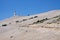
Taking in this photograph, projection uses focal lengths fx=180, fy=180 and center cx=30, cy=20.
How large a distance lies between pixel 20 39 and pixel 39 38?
245 cm

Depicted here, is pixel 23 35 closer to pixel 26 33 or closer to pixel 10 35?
pixel 26 33

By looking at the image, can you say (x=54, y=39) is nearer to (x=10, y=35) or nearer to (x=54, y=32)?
(x=54, y=32)

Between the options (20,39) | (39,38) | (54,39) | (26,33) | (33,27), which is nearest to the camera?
(54,39)

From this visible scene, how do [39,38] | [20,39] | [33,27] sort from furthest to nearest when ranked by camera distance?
[33,27]
[20,39]
[39,38]

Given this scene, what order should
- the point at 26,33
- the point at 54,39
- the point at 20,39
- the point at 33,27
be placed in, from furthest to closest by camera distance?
1. the point at 33,27
2. the point at 26,33
3. the point at 20,39
4. the point at 54,39

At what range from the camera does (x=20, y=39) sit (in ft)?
67.3

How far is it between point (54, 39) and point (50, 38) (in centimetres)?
53

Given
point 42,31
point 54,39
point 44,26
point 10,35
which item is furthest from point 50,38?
point 10,35

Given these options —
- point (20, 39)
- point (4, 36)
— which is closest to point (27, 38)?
point (20, 39)

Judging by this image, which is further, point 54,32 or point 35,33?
point 35,33

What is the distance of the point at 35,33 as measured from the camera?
827 inches

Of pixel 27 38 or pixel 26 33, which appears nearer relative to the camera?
pixel 27 38

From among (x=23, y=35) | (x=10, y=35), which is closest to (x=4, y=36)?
(x=10, y=35)

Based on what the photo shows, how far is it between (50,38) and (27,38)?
9.92 feet
